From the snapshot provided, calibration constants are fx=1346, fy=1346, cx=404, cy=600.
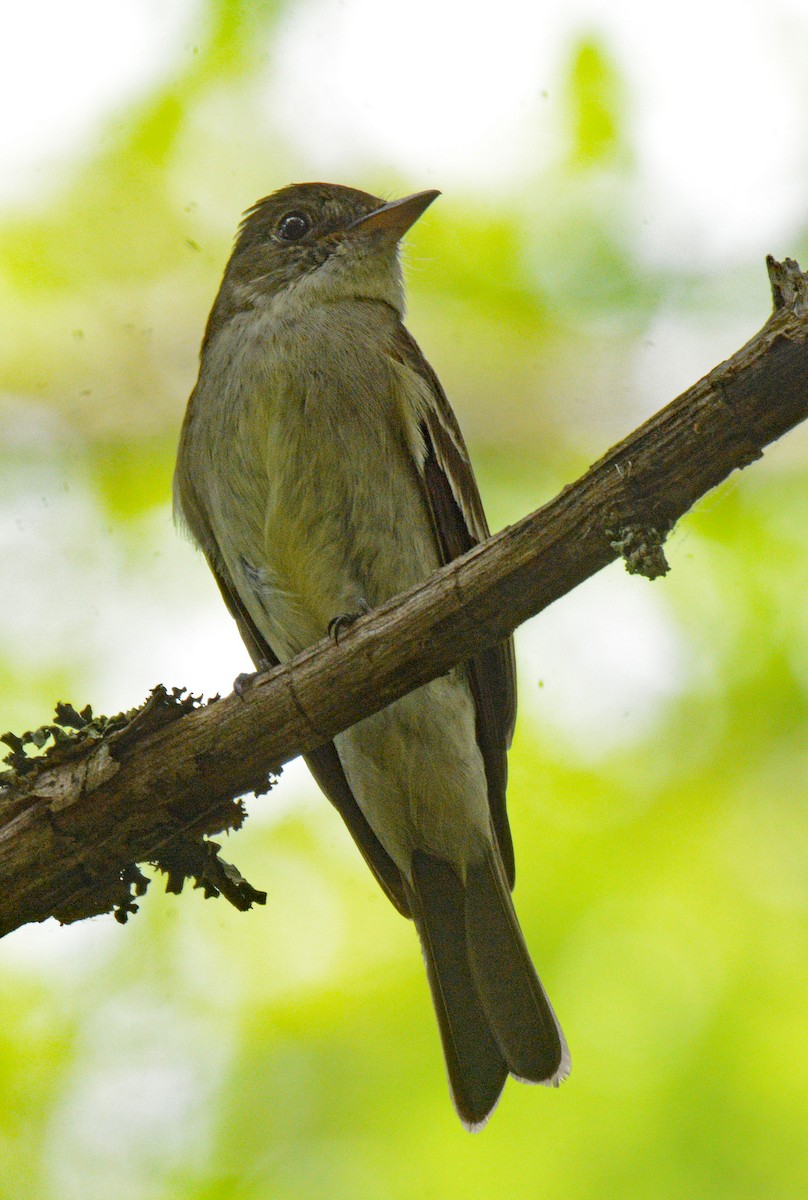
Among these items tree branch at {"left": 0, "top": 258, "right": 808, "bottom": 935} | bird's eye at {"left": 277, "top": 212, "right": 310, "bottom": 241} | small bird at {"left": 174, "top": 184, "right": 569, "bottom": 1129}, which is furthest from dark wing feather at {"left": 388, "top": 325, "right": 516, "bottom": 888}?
tree branch at {"left": 0, "top": 258, "right": 808, "bottom": 935}

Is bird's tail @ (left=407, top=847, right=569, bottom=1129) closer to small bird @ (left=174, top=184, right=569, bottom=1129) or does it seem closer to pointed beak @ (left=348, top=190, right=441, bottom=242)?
small bird @ (left=174, top=184, right=569, bottom=1129)

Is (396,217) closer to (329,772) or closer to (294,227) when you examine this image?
(294,227)

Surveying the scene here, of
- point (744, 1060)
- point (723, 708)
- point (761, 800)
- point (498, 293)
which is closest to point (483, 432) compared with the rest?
point (498, 293)

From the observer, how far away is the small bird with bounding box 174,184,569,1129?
4.54 m

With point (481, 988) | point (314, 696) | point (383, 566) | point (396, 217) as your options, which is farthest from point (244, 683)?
point (396, 217)

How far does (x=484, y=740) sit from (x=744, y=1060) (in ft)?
5.14

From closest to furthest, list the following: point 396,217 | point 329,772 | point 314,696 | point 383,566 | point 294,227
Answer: point 314,696
point 383,566
point 329,772
point 396,217
point 294,227

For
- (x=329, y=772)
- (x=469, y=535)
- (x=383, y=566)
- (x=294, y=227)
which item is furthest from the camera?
(x=294, y=227)

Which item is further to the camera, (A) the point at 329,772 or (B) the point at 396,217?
(B) the point at 396,217

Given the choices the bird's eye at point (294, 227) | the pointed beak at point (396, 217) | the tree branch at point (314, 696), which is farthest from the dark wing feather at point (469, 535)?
the tree branch at point (314, 696)

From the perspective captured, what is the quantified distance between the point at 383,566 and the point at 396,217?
1588 millimetres

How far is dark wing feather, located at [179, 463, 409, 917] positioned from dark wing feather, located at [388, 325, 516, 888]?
0.45m

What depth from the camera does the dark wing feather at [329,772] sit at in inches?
197

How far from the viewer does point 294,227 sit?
5543 mm
